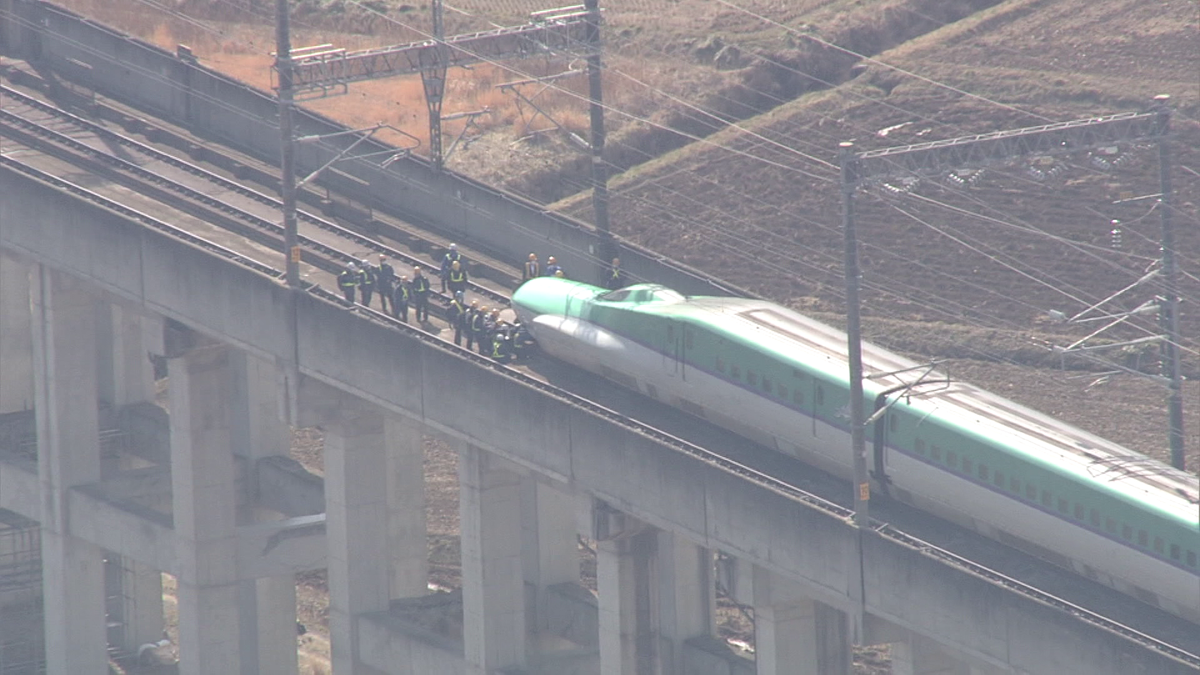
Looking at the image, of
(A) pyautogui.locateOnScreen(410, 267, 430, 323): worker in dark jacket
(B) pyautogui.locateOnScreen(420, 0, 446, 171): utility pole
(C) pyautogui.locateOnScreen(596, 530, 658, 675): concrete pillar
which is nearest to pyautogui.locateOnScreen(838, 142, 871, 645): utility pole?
(C) pyautogui.locateOnScreen(596, 530, 658, 675): concrete pillar

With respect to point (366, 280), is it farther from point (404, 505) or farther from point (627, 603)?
point (627, 603)

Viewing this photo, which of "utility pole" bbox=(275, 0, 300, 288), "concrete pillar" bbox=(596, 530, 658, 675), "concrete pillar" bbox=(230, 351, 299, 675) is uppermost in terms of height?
"utility pole" bbox=(275, 0, 300, 288)

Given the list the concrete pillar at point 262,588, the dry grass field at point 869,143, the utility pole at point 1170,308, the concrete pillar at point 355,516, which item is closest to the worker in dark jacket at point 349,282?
the concrete pillar at point 355,516

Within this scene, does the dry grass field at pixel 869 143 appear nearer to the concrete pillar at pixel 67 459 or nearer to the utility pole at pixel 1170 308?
the concrete pillar at pixel 67 459

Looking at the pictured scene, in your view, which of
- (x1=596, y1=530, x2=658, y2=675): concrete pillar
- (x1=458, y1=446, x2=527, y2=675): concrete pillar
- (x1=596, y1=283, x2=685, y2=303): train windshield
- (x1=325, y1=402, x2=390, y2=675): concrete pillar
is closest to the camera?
(x1=596, y1=530, x2=658, y2=675): concrete pillar

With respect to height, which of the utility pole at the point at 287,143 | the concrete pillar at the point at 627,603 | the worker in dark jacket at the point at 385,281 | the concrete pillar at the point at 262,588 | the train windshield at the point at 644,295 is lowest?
the concrete pillar at the point at 262,588

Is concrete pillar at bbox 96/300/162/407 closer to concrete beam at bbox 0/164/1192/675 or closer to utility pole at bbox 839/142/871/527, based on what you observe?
concrete beam at bbox 0/164/1192/675
